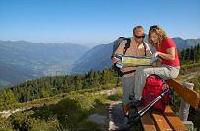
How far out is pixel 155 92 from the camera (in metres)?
7.32

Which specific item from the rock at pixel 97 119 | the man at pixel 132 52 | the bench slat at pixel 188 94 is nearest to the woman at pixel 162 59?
the bench slat at pixel 188 94

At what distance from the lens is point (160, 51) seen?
7.66 metres

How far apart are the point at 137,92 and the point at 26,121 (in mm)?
4509

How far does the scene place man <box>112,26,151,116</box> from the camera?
862 centimetres

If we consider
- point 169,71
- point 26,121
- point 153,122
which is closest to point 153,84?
point 169,71

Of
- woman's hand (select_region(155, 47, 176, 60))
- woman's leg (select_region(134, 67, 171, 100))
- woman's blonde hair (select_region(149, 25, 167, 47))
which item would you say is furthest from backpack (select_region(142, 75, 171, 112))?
woman's blonde hair (select_region(149, 25, 167, 47))

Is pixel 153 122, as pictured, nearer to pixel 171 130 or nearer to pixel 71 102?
pixel 171 130

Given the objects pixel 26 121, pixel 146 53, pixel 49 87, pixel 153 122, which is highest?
pixel 146 53

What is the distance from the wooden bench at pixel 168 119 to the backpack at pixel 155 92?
18cm

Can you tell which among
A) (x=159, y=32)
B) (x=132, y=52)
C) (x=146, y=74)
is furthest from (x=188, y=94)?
(x=132, y=52)

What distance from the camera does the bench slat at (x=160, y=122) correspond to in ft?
19.0

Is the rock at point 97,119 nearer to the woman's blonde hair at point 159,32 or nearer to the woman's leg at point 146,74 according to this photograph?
the woman's leg at point 146,74

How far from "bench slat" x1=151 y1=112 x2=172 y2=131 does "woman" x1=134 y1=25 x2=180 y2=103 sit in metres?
0.91

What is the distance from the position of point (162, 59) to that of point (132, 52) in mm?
1292
